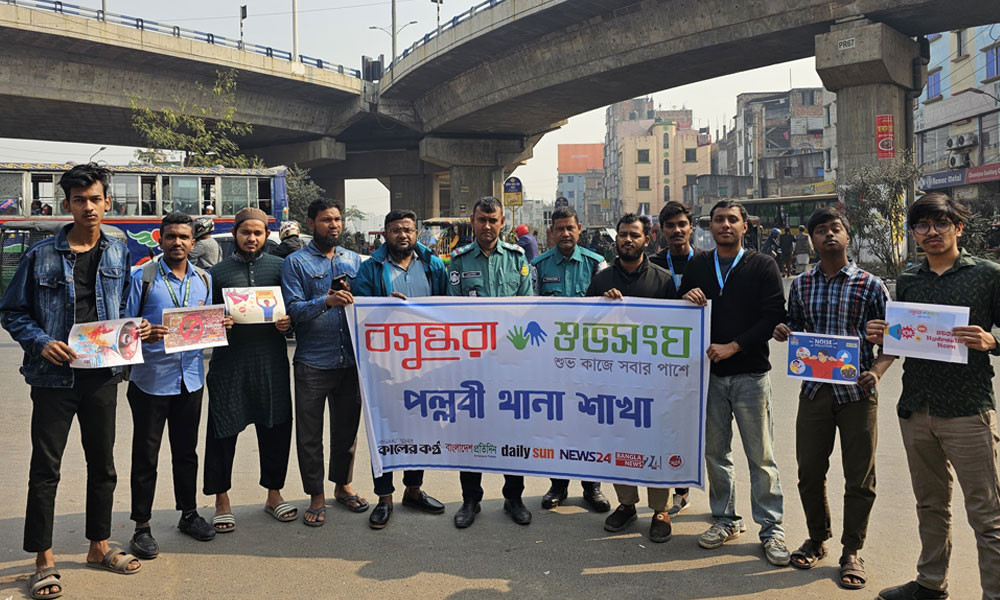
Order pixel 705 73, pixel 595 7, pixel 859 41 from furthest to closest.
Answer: pixel 705 73
pixel 595 7
pixel 859 41

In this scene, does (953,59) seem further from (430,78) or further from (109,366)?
(109,366)

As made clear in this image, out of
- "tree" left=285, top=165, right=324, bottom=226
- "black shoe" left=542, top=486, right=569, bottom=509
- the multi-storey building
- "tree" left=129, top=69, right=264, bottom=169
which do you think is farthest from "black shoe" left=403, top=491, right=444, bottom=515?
the multi-storey building

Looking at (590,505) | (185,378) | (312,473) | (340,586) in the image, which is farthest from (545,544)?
(185,378)

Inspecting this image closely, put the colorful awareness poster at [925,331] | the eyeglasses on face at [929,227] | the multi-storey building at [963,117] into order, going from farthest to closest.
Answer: the multi-storey building at [963,117] < the eyeglasses on face at [929,227] < the colorful awareness poster at [925,331]

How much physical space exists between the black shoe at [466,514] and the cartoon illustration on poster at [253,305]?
1684 millimetres

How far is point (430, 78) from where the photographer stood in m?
35.2

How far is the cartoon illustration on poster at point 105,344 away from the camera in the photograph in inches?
159

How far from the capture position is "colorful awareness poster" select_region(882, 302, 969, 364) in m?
3.43

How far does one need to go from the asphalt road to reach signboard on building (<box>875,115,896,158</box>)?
19.9 meters

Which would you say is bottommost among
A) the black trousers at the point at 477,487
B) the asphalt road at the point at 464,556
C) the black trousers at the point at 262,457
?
the asphalt road at the point at 464,556

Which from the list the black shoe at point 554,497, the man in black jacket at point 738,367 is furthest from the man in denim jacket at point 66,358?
the man in black jacket at point 738,367

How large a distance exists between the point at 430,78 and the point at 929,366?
1323 inches

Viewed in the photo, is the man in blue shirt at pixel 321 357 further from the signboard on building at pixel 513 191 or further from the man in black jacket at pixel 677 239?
the signboard on building at pixel 513 191

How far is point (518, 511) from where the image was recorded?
16.2 ft
